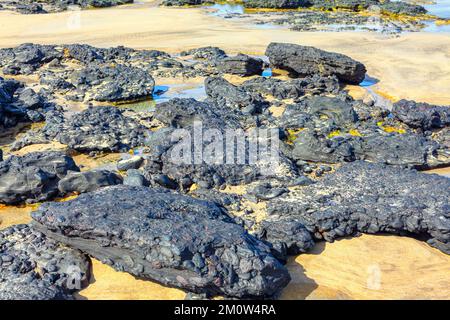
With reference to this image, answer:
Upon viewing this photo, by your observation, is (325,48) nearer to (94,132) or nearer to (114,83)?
(114,83)

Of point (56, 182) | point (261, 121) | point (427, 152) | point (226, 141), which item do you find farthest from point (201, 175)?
point (427, 152)

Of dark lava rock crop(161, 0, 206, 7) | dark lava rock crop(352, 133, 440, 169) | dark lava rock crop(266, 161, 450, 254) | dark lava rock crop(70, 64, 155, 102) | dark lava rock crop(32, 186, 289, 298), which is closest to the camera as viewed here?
dark lava rock crop(32, 186, 289, 298)

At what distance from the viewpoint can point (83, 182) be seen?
10.5 meters

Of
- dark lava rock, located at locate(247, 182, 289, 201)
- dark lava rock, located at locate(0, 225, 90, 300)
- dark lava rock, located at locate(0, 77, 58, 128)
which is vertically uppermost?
dark lava rock, located at locate(0, 77, 58, 128)

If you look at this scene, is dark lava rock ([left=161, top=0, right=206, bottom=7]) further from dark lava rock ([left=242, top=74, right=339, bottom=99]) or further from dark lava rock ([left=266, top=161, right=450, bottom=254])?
dark lava rock ([left=266, top=161, right=450, bottom=254])

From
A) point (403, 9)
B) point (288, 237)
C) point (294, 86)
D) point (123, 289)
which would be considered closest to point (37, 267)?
point (123, 289)

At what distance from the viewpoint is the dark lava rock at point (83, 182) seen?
34.4 feet

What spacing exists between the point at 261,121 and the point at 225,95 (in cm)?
231

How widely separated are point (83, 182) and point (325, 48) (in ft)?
62.4

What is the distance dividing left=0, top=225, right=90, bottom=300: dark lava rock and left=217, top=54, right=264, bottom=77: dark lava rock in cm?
Answer: 1385

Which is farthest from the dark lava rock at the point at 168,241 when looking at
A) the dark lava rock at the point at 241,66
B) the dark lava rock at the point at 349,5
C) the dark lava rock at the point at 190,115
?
the dark lava rock at the point at 349,5

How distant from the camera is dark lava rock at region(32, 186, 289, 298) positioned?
6969 mm

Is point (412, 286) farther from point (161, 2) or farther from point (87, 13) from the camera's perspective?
point (161, 2)

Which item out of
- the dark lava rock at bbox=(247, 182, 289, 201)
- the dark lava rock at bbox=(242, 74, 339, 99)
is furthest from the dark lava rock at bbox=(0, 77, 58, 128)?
the dark lava rock at bbox=(247, 182, 289, 201)
